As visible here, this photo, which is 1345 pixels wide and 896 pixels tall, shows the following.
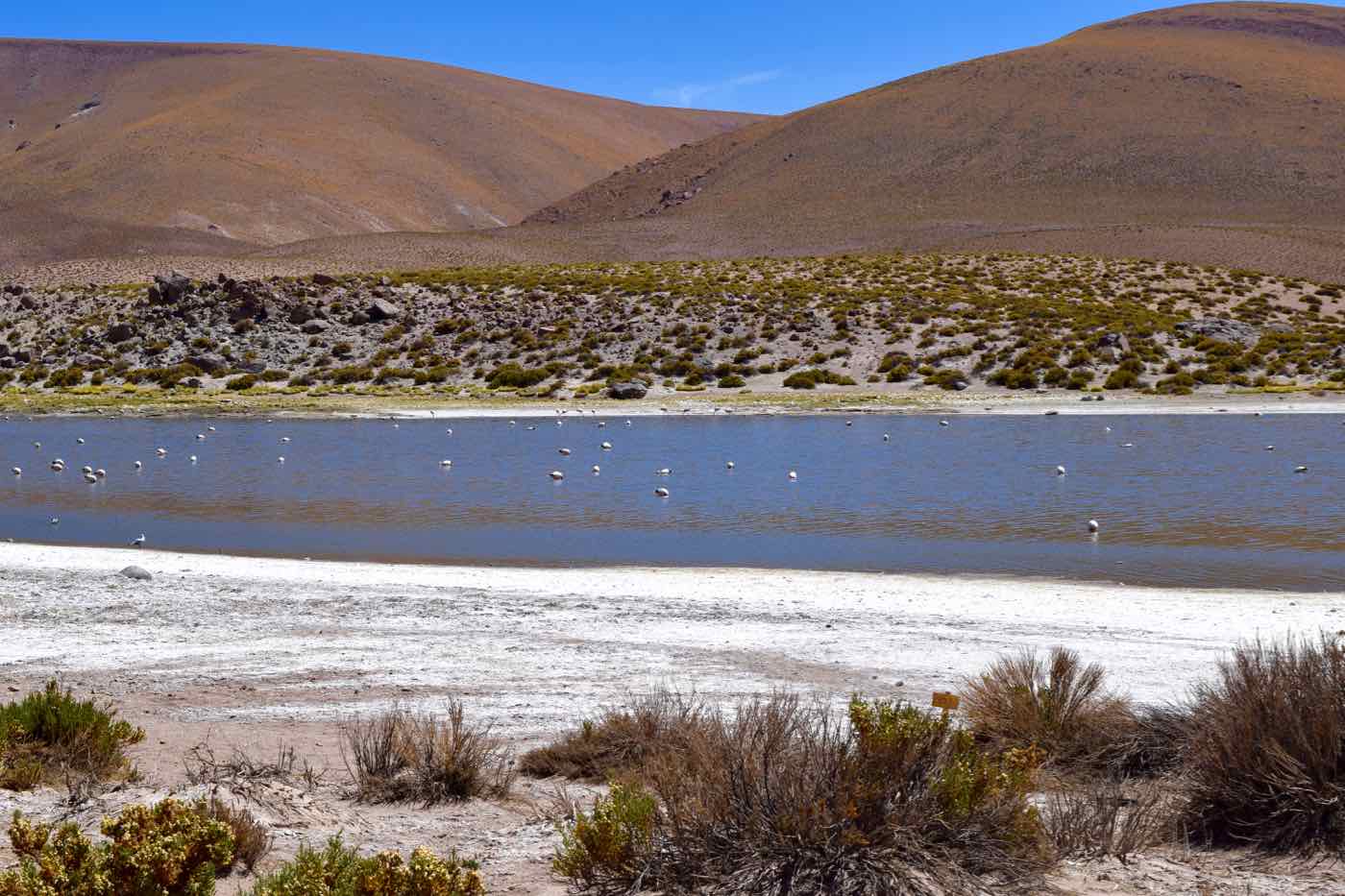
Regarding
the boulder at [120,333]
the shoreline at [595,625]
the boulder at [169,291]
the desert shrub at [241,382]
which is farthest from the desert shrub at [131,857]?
the boulder at [169,291]

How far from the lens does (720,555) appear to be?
14344 millimetres

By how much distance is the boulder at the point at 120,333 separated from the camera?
49094 millimetres

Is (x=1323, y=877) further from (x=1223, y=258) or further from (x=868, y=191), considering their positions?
(x=868, y=191)

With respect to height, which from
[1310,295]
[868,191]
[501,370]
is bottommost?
[501,370]

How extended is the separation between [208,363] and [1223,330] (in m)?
33.3

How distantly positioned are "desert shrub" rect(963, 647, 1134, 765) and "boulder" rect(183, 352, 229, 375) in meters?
41.5

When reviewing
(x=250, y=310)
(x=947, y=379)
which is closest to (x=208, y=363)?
(x=250, y=310)

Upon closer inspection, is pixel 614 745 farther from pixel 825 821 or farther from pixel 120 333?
pixel 120 333

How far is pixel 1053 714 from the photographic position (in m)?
6.42

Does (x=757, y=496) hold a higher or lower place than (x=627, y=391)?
lower

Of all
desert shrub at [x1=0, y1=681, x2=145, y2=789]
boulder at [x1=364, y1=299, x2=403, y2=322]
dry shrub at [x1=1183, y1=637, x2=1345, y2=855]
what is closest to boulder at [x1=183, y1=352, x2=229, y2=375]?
boulder at [x1=364, y1=299, x2=403, y2=322]

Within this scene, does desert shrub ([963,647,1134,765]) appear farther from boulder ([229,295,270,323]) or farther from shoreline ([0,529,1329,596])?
boulder ([229,295,270,323])

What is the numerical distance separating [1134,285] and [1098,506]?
40868mm

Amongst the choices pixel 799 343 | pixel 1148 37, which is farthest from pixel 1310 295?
pixel 1148 37
